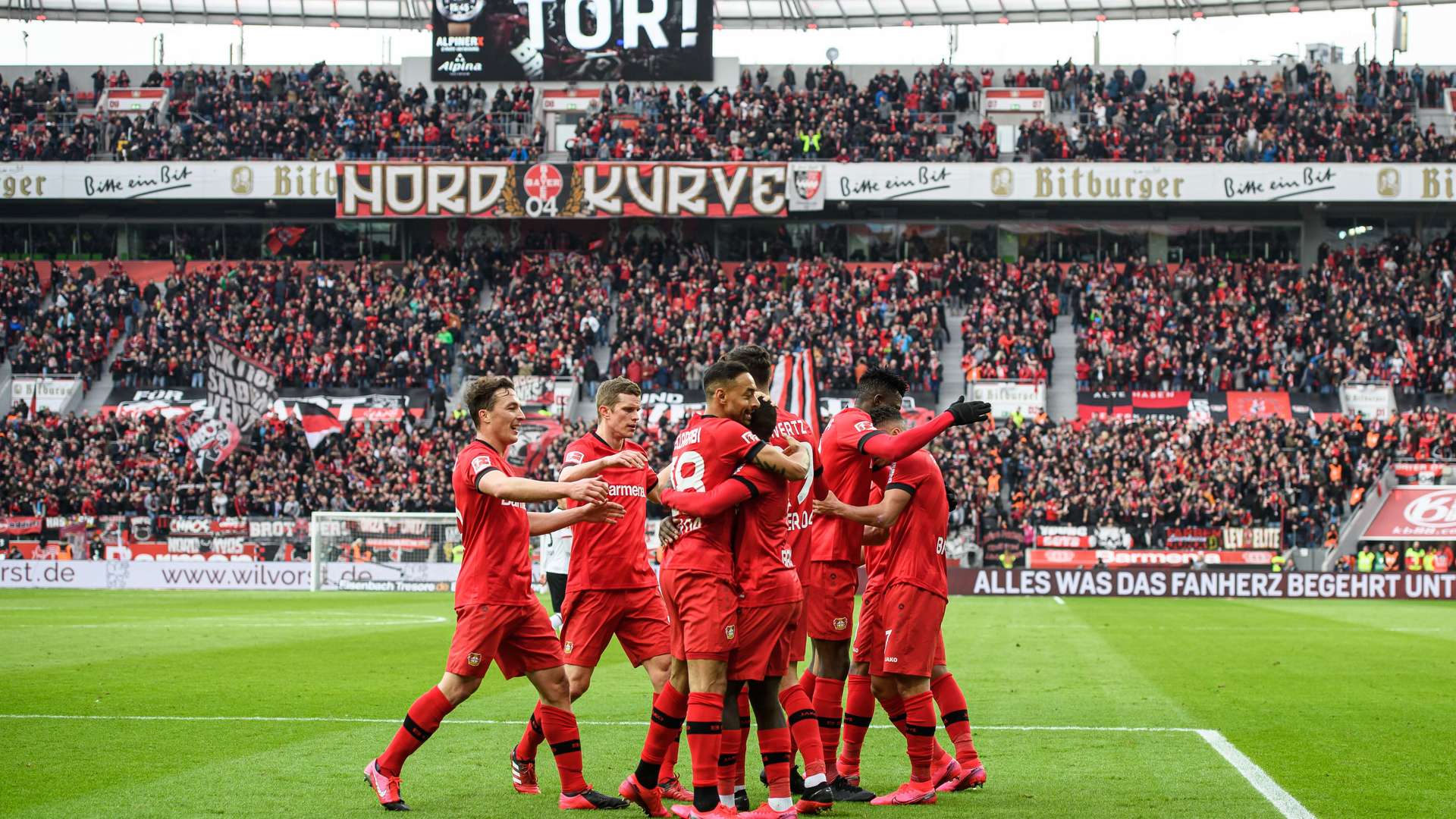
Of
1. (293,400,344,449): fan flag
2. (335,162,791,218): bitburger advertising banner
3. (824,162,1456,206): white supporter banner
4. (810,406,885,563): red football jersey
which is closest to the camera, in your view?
(810,406,885,563): red football jersey

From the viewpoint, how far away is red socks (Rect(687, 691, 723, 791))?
25.2 feet

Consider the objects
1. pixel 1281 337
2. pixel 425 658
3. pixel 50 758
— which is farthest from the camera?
pixel 1281 337

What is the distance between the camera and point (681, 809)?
8156 millimetres

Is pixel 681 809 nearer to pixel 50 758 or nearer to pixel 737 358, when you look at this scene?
pixel 737 358

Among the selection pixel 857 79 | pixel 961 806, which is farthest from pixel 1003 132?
pixel 961 806

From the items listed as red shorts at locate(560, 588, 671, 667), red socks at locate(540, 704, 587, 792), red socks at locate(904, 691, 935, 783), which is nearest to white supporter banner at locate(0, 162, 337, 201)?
red shorts at locate(560, 588, 671, 667)

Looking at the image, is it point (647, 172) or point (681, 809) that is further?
point (647, 172)

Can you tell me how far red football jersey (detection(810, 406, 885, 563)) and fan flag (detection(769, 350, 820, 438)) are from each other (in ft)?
41.3

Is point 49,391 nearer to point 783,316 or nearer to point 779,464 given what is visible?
point 783,316

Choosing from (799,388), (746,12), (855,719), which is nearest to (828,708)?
(855,719)

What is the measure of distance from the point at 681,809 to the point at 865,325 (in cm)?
3924

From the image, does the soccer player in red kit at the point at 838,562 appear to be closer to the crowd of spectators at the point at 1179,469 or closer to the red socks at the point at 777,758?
the red socks at the point at 777,758

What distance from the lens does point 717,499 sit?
7.64m

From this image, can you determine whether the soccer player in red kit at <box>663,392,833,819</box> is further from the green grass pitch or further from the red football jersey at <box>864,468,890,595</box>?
the red football jersey at <box>864,468,890,595</box>
